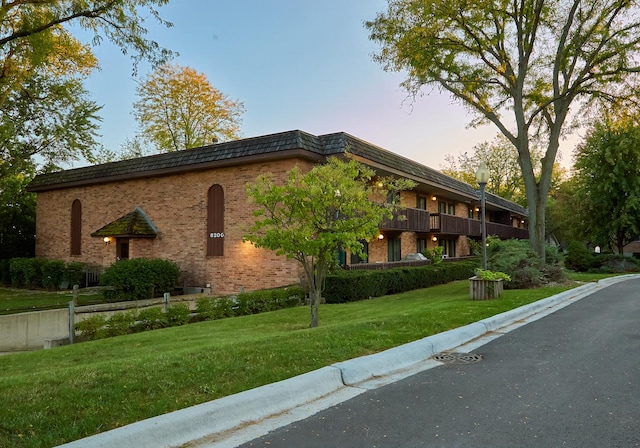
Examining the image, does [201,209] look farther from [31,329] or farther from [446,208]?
[446,208]

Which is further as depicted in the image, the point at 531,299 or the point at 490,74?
the point at 490,74

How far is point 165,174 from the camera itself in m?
20.8

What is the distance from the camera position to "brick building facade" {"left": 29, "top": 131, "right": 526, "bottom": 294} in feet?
57.3

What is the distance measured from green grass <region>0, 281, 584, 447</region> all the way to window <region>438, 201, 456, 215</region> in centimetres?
2134

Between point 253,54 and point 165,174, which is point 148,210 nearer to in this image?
point 165,174

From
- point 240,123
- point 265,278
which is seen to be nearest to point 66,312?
point 265,278

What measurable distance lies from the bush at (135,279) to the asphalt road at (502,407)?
13.7 meters

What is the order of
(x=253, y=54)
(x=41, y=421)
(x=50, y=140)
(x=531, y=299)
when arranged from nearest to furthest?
(x=41, y=421) → (x=531, y=299) → (x=253, y=54) → (x=50, y=140)

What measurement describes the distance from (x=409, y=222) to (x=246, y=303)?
1111 centimetres

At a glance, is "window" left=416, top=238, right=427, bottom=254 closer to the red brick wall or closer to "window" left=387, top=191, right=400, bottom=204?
"window" left=387, top=191, right=400, bottom=204

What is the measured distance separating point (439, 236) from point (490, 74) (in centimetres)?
1160

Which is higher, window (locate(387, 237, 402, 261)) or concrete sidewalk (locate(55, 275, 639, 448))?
window (locate(387, 237, 402, 261))

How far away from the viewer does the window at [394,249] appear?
23500mm

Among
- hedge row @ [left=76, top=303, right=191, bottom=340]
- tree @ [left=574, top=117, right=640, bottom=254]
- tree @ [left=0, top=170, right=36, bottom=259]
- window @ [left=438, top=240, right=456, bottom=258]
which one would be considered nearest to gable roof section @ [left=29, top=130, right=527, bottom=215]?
tree @ [left=0, top=170, right=36, bottom=259]
